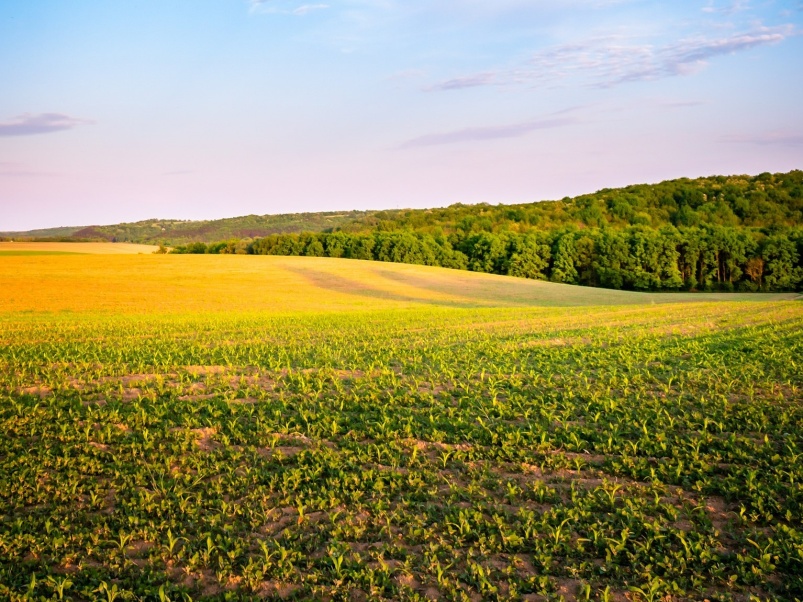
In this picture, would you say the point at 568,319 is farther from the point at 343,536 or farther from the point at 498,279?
the point at 498,279

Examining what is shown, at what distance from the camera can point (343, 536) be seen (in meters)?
6.81

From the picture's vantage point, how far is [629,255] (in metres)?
89.9

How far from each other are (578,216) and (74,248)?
91401 millimetres

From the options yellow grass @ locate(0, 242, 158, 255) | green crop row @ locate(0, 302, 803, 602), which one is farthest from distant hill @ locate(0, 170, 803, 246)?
green crop row @ locate(0, 302, 803, 602)

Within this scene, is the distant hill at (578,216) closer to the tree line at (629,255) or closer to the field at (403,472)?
the tree line at (629,255)

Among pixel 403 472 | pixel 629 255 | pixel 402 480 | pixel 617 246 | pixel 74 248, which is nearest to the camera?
pixel 402 480

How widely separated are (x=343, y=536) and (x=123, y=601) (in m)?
2.22

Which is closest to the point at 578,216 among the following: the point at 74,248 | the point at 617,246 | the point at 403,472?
the point at 617,246

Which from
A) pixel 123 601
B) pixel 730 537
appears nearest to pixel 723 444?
pixel 730 537

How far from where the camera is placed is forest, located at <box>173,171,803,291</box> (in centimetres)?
8931

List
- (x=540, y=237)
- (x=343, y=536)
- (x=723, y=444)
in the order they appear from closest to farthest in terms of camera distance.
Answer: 1. (x=343, y=536)
2. (x=723, y=444)
3. (x=540, y=237)

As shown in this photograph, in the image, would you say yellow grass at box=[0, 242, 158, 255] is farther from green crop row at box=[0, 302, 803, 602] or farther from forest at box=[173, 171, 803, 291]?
green crop row at box=[0, 302, 803, 602]

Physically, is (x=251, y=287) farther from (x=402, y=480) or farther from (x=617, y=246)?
(x=617, y=246)

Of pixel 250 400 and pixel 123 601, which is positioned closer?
pixel 123 601
